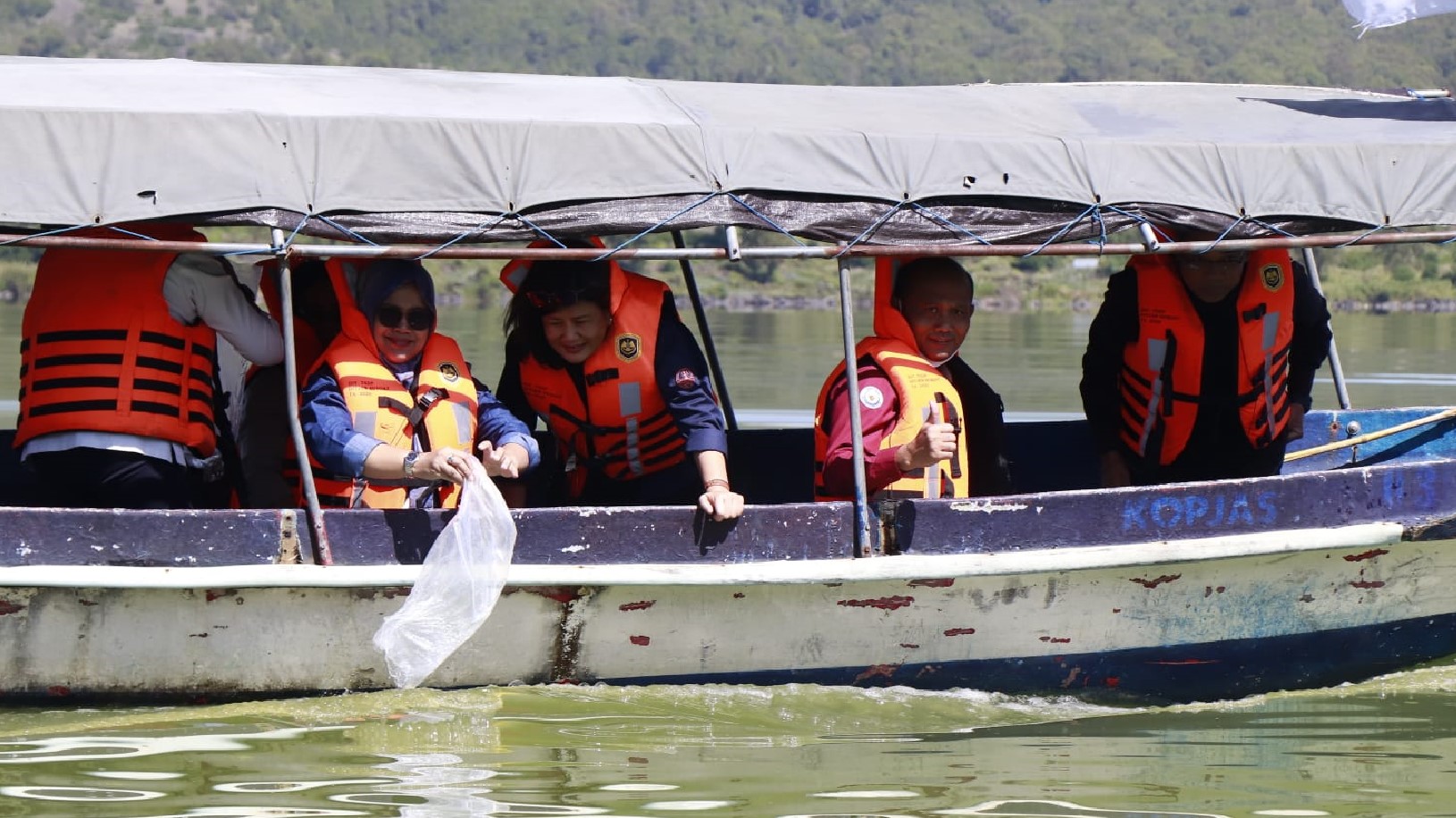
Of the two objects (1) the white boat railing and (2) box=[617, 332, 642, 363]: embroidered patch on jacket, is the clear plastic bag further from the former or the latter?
(2) box=[617, 332, 642, 363]: embroidered patch on jacket

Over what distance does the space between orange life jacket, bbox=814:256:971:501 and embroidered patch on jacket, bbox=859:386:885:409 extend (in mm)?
57

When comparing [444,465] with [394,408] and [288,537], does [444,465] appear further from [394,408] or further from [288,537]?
[288,537]

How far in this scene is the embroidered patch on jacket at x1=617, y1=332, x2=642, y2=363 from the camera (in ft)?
18.6

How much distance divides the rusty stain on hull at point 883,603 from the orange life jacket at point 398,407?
4.14 ft

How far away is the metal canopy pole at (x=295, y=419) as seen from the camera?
507cm

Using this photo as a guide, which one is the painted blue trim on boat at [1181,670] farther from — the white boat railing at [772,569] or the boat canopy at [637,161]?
the boat canopy at [637,161]

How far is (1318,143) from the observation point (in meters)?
5.71

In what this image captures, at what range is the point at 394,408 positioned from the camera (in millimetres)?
5402

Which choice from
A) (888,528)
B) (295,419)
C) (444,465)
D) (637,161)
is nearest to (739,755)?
(888,528)

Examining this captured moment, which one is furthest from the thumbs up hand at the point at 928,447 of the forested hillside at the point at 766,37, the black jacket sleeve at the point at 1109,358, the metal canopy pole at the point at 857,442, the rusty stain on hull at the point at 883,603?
the forested hillside at the point at 766,37

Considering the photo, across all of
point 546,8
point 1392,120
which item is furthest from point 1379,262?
point 546,8

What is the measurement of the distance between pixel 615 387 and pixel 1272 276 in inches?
91.1

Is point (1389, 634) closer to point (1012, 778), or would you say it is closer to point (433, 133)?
point (1012, 778)

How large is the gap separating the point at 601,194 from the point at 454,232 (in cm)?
44
